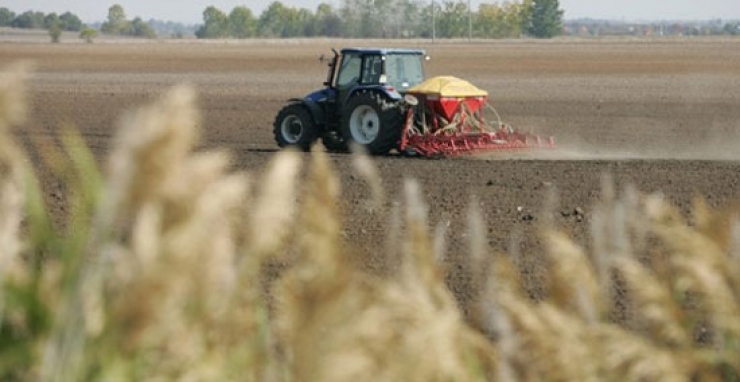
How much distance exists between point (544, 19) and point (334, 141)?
6330 inches

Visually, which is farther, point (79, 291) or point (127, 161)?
point (79, 291)

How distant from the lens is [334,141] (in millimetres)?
21719

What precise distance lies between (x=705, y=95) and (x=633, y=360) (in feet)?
119

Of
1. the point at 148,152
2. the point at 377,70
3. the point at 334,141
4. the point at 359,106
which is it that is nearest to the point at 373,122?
the point at 359,106

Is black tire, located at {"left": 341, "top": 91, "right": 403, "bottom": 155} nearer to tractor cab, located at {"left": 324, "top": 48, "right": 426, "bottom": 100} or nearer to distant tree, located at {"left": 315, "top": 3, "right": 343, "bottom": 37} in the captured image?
tractor cab, located at {"left": 324, "top": 48, "right": 426, "bottom": 100}

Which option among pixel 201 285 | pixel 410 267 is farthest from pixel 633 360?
pixel 201 285

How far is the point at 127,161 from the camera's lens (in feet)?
5.99

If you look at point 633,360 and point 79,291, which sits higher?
point 79,291

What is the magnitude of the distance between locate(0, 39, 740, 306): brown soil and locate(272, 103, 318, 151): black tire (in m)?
0.39

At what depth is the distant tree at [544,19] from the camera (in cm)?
17975

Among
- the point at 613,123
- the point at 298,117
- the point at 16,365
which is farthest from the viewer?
the point at 613,123

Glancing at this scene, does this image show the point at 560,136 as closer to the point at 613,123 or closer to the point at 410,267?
the point at 613,123

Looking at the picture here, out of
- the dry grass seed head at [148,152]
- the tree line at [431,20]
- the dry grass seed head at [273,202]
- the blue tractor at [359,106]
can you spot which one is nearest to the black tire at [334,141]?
the blue tractor at [359,106]

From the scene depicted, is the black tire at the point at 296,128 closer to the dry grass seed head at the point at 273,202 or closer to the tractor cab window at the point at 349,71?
the tractor cab window at the point at 349,71
